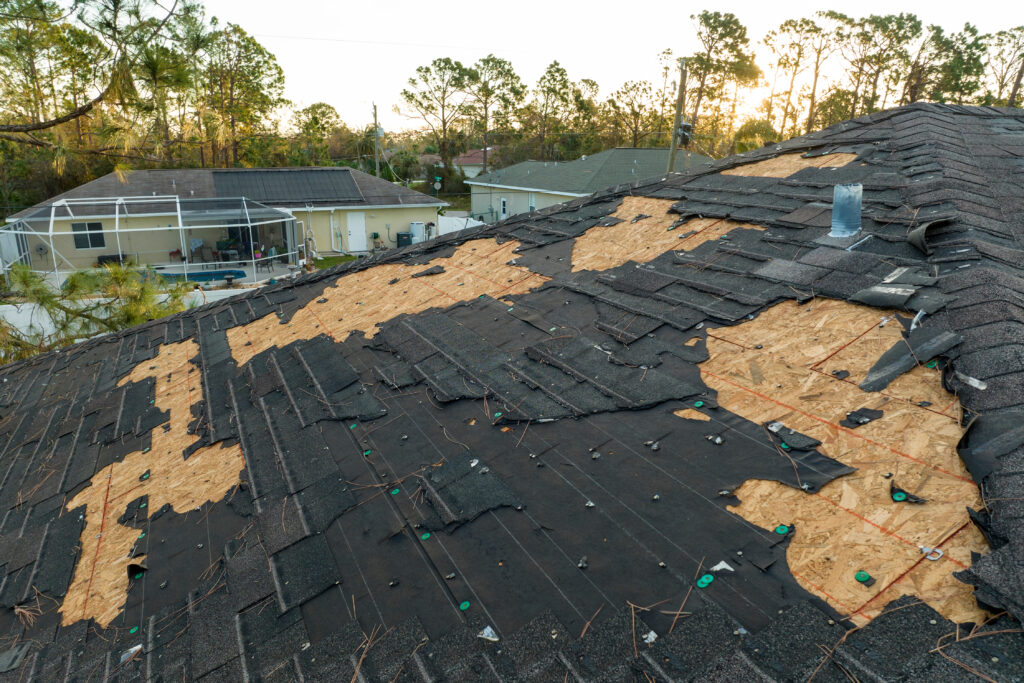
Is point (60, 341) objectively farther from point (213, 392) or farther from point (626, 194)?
point (626, 194)

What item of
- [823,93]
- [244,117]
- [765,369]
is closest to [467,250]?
[765,369]

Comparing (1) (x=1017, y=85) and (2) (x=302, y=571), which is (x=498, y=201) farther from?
(1) (x=1017, y=85)

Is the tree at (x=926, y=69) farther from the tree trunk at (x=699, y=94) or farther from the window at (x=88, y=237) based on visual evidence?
the window at (x=88, y=237)

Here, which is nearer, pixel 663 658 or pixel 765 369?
pixel 663 658

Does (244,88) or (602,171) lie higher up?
(244,88)

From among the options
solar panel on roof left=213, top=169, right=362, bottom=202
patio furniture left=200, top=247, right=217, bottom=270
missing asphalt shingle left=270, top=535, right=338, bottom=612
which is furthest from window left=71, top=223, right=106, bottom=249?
missing asphalt shingle left=270, top=535, right=338, bottom=612

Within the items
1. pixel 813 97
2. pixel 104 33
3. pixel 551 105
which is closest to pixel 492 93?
pixel 551 105
